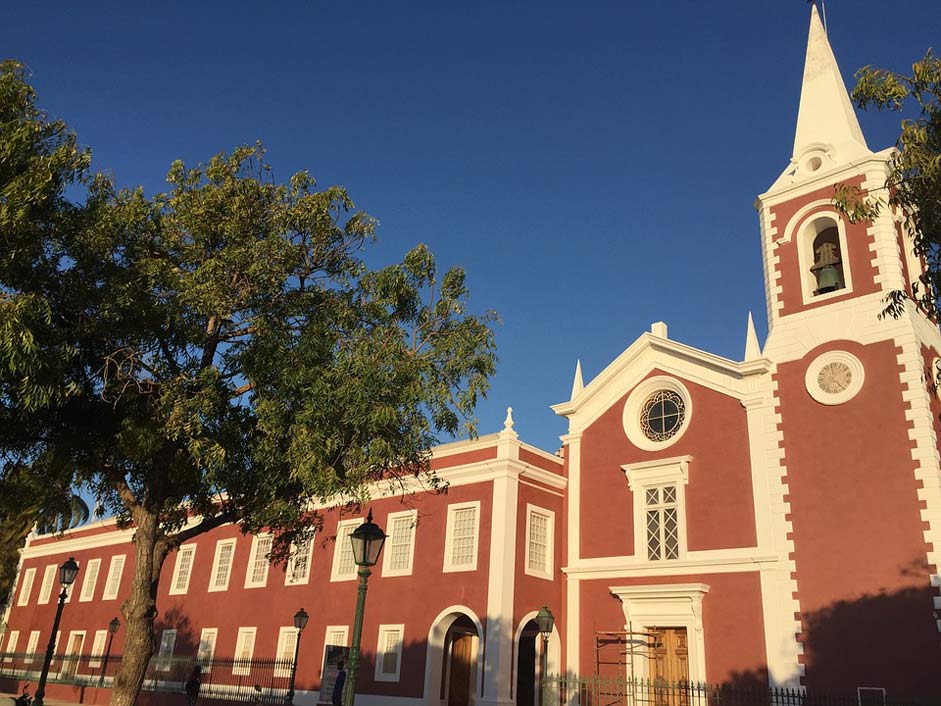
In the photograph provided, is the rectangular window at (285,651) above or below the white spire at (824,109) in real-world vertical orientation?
below

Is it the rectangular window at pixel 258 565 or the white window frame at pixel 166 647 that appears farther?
the white window frame at pixel 166 647

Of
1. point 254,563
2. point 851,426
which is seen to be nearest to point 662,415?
point 851,426

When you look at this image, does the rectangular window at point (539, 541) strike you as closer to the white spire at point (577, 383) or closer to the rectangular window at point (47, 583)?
the white spire at point (577, 383)

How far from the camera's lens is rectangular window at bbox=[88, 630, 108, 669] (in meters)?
35.5

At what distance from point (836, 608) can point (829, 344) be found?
6.12 metres

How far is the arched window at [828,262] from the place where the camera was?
67.1ft

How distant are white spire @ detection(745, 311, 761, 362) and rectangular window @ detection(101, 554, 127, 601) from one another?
30166 mm

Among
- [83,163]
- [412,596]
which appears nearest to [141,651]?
[83,163]

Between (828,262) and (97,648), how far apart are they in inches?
1338

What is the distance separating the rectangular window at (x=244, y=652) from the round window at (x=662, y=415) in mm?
15935

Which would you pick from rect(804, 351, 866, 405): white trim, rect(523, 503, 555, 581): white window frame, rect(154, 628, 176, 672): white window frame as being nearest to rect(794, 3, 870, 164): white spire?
rect(804, 351, 866, 405): white trim

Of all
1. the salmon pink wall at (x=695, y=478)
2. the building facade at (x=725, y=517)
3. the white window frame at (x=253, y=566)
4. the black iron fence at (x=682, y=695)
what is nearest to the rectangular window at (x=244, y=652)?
the white window frame at (x=253, y=566)

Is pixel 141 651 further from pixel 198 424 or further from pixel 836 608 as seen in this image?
pixel 836 608

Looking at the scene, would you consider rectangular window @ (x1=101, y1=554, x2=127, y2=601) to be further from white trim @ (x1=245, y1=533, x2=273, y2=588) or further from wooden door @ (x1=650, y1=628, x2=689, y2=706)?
wooden door @ (x1=650, y1=628, x2=689, y2=706)
